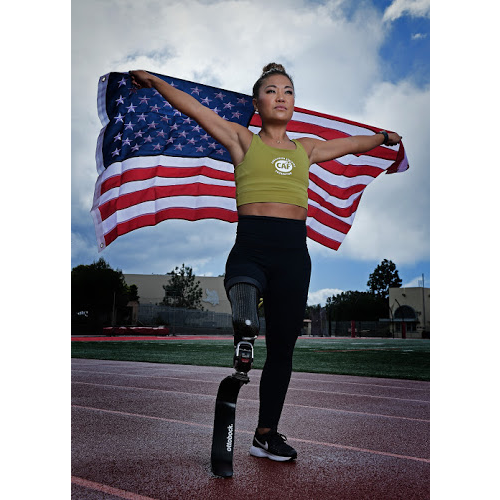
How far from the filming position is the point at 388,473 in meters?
2.76

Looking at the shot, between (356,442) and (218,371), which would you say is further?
(218,371)

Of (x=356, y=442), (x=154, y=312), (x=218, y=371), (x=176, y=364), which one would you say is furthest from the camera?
(x=154, y=312)

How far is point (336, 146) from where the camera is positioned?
3447mm

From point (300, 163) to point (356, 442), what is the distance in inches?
76.0

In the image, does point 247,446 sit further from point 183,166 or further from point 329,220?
point 183,166

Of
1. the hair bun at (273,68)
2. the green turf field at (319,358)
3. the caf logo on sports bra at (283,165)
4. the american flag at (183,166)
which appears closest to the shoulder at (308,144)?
the caf logo on sports bra at (283,165)

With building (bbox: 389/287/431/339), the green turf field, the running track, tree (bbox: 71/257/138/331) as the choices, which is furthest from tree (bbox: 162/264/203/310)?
the running track

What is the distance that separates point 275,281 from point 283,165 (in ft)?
2.20

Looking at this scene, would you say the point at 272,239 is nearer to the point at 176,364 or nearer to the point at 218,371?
the point at 218,371

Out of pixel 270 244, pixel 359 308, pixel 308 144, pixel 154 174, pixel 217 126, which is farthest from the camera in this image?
pixel 359 308

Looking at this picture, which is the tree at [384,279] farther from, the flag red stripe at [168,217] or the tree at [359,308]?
the flag red stripe at [168,217]

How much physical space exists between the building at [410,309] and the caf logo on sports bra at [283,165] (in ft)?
160

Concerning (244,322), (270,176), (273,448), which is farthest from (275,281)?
(273,448)
